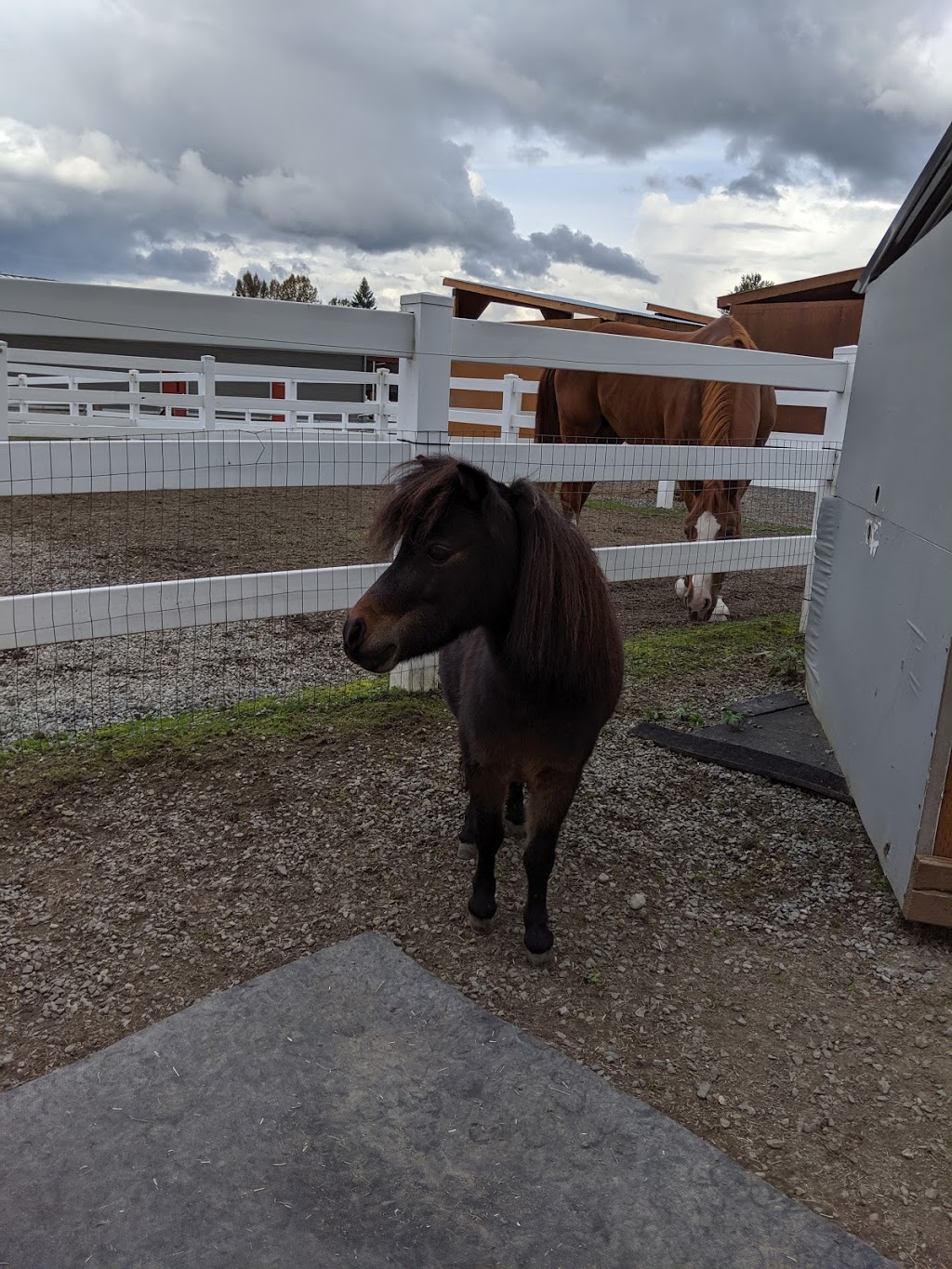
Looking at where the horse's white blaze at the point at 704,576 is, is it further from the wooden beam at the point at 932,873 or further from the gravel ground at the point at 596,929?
the wooden beam at the point at 932,873

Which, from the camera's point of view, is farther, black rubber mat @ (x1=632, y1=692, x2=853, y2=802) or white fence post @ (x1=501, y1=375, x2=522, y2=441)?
white fence post @ (x1=501, y1=375, x2=522, y2=441)

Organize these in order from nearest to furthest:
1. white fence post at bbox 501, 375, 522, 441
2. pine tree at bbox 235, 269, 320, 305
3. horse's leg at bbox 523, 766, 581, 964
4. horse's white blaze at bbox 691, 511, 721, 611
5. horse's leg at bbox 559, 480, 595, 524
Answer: horse's leg at bbox 523, 766, 581, 964 → horse's white blaze at bbox 691, 511, 721, 611 → horse's leg at bbox 559, 480, 595, 524 → white fence post at bbox 501, 375, 522, 441 → pine tree at bbox 235, 269, 320, 305

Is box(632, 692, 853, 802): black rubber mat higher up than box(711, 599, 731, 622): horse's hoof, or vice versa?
box(711, 599, 731, 622): horse's hoof

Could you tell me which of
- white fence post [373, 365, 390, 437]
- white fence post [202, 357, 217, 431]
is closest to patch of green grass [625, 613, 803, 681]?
white fence post [373, 365, 390, 437]

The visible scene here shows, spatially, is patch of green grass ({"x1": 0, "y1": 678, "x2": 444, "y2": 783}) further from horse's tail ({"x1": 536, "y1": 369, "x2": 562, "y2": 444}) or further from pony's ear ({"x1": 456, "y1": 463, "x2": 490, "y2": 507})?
horse's tail ({"x1": 536, "y1": 369, "x2": 562, "y2": 444})

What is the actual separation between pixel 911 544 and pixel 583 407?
4.67m

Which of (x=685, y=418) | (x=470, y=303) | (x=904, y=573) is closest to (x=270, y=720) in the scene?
(x=904, y=573)

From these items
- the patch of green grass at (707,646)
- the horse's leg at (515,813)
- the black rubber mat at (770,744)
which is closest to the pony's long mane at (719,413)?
the patch of green grass at (707,646)

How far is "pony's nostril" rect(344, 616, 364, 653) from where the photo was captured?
7.07 ft

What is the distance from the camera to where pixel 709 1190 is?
1.77m

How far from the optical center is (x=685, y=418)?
6480mm

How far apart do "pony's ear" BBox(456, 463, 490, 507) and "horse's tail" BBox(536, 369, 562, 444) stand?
19.0 feet

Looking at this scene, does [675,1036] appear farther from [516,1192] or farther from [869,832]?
[869,832]

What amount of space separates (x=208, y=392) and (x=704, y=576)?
8.40 metres
